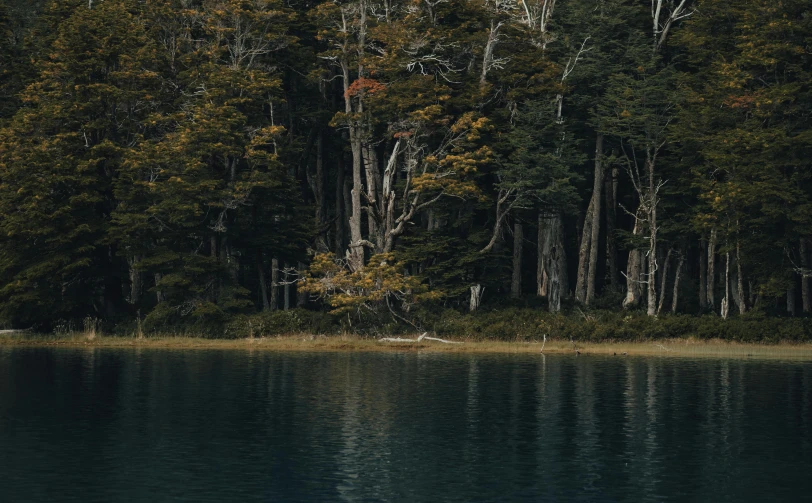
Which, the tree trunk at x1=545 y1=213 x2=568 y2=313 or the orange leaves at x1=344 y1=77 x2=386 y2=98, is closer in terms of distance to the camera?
the orange leaves at x1=344 y1=77 x2=386 y2=98

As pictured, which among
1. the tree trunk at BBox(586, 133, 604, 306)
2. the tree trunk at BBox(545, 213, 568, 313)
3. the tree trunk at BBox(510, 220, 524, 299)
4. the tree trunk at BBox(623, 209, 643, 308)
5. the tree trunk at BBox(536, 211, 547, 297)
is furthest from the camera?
the tree trunk at BBox(536, 211, 547, 297)

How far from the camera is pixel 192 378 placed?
47.9 metres

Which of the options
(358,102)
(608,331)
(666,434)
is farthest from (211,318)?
(666,434)

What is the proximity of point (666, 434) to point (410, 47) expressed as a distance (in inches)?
1606

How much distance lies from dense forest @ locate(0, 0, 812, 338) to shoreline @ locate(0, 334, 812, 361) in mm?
2042

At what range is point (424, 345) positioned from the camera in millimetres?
64500

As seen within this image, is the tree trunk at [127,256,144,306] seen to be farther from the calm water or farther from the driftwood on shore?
the calm water

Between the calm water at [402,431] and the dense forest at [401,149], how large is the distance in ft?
47.1

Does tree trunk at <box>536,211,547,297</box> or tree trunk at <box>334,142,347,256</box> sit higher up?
tree trunk at <box>334,142,347,256</box>

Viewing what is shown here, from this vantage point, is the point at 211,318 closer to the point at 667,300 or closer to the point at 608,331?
the point at 608,331

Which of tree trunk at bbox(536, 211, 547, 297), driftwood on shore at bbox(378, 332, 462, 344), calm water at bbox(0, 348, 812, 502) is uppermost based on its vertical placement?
tree trunk at bbox(536, 211, 547, 297)

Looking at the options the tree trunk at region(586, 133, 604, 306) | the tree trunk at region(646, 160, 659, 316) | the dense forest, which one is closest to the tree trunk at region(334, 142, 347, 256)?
the dense forest

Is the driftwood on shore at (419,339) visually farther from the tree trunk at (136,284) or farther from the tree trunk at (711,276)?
the tree trunk at (711,276)

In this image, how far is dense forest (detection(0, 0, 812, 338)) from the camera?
219ft
